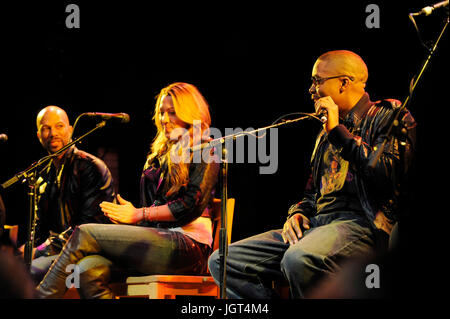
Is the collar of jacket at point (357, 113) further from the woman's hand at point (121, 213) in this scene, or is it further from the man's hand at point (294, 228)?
the woman's hand at point (121, 213)

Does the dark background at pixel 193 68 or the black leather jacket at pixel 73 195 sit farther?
the black leather jacket at pixel 73 195

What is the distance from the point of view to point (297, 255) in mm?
2684

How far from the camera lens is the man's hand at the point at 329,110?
2758mm

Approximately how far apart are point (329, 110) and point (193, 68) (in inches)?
88.1

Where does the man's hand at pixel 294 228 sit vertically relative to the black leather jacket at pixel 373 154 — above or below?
below

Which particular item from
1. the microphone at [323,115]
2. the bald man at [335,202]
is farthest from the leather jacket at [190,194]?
the microphone at [323,115]

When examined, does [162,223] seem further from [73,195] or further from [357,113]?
[357,113]

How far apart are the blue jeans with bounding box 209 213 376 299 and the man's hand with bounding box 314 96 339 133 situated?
449 mm

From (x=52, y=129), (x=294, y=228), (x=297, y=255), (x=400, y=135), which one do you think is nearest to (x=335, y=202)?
(x=294, y=228)

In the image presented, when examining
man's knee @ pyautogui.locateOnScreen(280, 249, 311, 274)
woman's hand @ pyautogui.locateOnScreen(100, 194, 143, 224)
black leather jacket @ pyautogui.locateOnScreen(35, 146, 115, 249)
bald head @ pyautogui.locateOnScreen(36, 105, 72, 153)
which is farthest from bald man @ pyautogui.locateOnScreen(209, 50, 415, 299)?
bald head @ pyautogui.locateOnScreen(36, 105, 72, 153)

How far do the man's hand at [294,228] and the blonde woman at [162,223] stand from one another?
494 mm

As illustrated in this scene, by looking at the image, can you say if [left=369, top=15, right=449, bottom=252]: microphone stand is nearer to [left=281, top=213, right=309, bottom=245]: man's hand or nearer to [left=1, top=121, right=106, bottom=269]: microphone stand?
[left=281, top=213, right=309, bottom=245]: man's hand

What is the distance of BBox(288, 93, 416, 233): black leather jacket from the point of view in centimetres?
265
